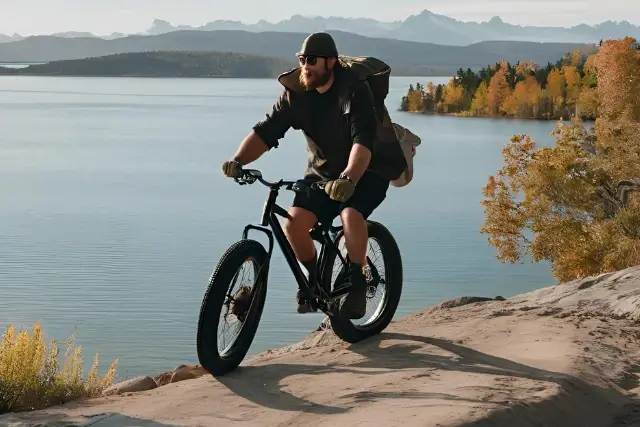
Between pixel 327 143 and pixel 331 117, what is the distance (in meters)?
0.17

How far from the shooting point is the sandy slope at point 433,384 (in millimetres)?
5457

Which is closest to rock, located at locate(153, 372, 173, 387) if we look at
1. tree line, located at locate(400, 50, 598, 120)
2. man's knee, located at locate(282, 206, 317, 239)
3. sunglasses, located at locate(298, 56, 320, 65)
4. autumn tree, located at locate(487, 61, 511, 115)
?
man's knee, located at locate(282, 206, 317, 239)

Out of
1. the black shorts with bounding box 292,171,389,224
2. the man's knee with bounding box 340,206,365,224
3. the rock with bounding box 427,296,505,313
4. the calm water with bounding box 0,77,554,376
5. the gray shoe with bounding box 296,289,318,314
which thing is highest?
the black shorts with bounding box 292,171,389,224

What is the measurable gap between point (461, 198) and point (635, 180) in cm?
1647

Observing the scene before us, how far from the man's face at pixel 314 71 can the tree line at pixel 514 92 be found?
131 metres

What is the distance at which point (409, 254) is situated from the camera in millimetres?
43656

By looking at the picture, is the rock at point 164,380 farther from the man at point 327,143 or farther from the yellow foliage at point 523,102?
the yellow foliage at point 523,102

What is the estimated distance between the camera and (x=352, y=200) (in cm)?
698

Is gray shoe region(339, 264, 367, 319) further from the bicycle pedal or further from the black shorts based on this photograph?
the black shorts

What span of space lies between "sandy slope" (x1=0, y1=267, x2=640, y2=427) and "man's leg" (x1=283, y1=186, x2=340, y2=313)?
57 centimetres

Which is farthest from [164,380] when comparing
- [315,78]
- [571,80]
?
[571,80]

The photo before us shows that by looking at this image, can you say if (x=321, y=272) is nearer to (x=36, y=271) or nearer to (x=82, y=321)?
(x=82, y=321)

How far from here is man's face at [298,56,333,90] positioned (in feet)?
21.9

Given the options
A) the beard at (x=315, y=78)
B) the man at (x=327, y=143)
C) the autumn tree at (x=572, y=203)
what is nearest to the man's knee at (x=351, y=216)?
the man at (x=327, y=143)
